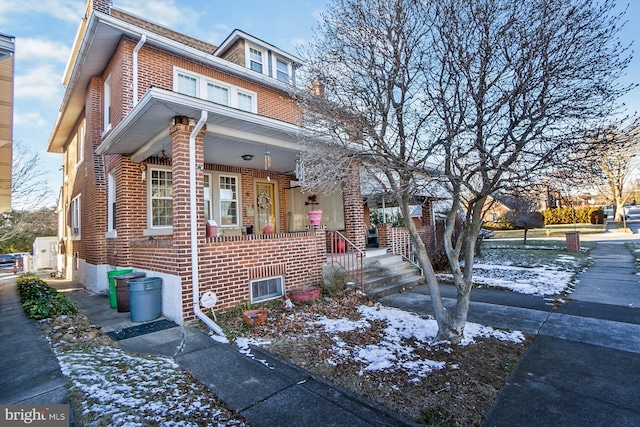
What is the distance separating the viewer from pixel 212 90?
9.35 m

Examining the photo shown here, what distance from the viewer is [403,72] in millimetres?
4207

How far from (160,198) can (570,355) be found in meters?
8.54

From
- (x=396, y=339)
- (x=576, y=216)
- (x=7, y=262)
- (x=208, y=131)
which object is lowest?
(x=7, y=262)

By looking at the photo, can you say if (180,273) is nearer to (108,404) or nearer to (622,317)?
(108,404)

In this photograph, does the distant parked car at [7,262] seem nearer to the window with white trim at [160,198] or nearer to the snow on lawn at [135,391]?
the window with white trim at [160,198]

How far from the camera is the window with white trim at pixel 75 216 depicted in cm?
1142

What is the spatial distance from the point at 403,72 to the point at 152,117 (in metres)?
4.17

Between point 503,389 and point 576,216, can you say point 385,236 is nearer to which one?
point 503,389

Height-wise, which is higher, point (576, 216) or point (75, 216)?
point (75, 216)

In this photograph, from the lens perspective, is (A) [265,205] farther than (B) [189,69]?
Yes

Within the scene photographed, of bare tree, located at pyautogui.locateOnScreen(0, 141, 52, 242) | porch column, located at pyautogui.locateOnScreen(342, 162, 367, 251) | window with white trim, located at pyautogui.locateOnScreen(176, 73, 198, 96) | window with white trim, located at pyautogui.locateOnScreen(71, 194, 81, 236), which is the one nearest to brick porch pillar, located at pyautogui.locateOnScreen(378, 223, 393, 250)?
porch column, located at pyautogui.locateOnScreen(342, 162, 367, 251)

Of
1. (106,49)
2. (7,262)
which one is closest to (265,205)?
(106,49)

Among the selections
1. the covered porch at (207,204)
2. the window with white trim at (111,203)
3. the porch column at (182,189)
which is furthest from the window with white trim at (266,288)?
the window with white trim at (111,203)

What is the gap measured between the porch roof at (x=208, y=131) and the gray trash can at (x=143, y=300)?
2748 millimetres
